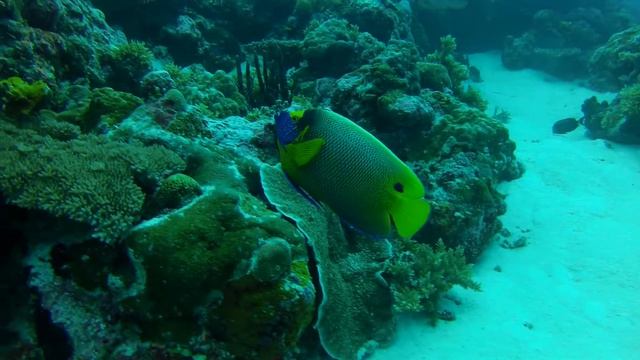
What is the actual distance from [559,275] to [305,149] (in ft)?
14.8

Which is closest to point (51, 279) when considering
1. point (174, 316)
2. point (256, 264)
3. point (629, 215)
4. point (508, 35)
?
point (174, 316)

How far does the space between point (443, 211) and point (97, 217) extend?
362 cm

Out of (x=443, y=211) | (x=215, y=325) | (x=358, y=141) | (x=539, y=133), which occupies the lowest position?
(x=539, y=133)

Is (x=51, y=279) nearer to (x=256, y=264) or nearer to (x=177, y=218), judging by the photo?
(x=177, y=218)

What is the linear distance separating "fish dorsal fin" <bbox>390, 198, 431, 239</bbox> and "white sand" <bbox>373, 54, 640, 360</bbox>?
262cm

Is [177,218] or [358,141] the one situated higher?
[358,141]

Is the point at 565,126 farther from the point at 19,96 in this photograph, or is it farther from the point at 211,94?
the point at 19,96

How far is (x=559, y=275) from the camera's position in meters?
4.92

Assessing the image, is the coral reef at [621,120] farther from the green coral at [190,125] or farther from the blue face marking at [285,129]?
the blue face marking at [285,129]

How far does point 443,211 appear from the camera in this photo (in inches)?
198

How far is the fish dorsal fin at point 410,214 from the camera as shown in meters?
1.50

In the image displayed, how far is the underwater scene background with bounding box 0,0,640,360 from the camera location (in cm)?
270

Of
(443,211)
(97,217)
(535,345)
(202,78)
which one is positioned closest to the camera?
(97,217)

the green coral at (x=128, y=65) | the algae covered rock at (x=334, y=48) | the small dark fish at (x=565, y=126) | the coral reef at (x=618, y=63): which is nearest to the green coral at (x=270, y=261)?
the green coral at (x=128, y=65)
